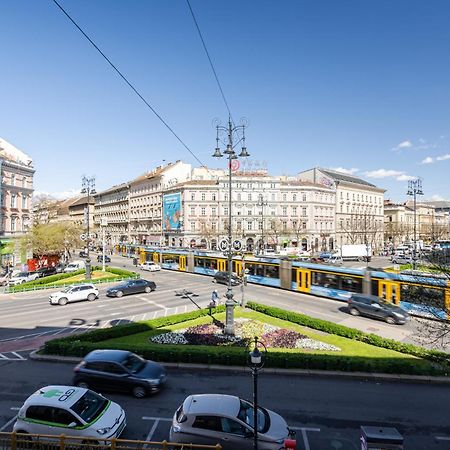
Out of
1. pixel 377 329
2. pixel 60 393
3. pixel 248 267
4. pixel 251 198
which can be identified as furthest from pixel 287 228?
pixel 60 393

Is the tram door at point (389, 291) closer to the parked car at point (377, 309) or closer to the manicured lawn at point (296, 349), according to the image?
the parked car at point (377, 309)

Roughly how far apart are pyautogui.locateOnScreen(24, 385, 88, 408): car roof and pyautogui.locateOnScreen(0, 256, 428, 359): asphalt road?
905 centimetres

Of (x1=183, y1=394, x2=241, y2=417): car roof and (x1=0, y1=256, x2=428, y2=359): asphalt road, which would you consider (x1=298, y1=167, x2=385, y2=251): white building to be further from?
(x1=183, y1=394, x2=241, y2=417): car roof

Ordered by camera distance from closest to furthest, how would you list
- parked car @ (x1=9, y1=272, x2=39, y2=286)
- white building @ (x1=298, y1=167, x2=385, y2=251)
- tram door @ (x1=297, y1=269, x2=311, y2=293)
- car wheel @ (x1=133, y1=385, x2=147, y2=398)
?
car wheel @ (x1=133, y1=385, x2=147, y2=398), tram door @ (x1=297, y1=269, x2=311, y2=293), parked car @ (x1=9, y1=272, x2=39, y2=286), white building @ (x1=298, y1=167, x2=385, y2=251)

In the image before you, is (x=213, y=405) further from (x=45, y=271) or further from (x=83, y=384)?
(x=45, y=271)

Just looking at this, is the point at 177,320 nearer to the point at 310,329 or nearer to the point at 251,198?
the point at 310,329

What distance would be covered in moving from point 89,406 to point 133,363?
335 centimetres

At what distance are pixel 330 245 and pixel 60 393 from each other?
84.5 meters

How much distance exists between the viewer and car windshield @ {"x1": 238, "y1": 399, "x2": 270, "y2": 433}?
9547mm

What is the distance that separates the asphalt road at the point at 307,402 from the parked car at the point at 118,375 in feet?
1.35

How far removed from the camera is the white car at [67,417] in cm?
950

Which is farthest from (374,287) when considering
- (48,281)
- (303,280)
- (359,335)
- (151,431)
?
(48,281)

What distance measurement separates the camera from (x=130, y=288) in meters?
33.3

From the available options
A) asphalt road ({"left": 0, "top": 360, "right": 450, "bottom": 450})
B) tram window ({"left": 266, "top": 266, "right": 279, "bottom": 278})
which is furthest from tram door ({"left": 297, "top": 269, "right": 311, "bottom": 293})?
→ asphalt road ({"left": 0, "top": 360, "right": 450, "bottom": 450})
